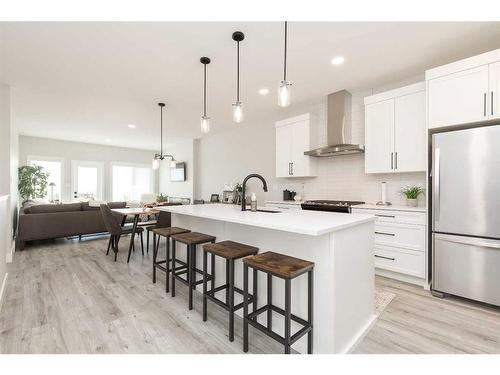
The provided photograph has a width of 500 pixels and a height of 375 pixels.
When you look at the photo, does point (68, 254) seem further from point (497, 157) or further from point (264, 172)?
point (497, 157)

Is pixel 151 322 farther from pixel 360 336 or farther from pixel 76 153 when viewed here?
pixel 76 153

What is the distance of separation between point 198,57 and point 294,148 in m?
2.26

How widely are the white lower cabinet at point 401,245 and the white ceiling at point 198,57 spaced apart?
71.0 inches

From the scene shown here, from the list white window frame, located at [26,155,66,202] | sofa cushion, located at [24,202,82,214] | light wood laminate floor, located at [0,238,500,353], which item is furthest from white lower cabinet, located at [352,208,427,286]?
white window frame, located at [26,155,66,202]

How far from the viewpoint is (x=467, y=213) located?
232cm

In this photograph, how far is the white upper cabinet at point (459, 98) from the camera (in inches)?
92.1

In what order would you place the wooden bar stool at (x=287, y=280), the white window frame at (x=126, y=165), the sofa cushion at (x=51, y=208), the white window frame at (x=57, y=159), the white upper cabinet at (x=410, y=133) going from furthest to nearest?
the white window frame at (x=126, y=165) < the white window frame at (x=57, y=159) < the sofa cushion at (x=51, y=208) < the white upper cabinet at (x=410, y=133) < the wooden bar stool at (x=287, y=280)

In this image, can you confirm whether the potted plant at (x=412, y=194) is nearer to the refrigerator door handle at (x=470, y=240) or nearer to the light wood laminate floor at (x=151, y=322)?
the refrigerator door handle at (x=470, y=240)

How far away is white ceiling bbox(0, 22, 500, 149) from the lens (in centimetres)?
227

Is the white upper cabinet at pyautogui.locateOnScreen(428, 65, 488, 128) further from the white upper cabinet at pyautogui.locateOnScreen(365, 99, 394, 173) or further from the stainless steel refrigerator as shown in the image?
the white upper cabinet at pyautogui.locateOnScreen(365, 99, 394, 173)

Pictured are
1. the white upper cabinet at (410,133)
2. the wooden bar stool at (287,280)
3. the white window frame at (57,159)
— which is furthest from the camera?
the white window frame at (57,159)

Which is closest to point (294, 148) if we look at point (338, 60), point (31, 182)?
point (338, 60)

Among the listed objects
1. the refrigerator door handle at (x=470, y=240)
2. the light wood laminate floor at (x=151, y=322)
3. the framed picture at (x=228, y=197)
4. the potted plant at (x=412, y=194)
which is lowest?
the light wood laminate floor at (x=151, y=322)

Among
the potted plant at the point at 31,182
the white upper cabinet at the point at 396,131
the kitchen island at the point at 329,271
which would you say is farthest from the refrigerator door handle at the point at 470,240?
the potted plant at the point at 31,182
